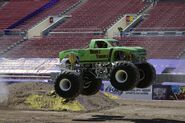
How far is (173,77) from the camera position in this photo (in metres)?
36.8

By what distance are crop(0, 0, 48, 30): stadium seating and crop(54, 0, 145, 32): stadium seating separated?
630cm

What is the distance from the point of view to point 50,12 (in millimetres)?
57469

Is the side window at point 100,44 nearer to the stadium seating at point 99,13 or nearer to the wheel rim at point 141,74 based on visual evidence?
the wheel rim at point 141,74

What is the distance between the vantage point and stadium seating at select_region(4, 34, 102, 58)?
48906 millimetres

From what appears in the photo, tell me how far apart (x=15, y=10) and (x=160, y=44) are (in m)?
22.7

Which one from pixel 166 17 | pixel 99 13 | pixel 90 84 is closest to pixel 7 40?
pixel 99 13

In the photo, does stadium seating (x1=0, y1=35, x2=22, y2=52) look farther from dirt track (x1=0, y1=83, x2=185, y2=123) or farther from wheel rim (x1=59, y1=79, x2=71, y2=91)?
wheel rim (x1=59, y1=79, x2=71, y2=91)

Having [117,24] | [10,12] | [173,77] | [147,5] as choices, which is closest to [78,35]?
[117,24]

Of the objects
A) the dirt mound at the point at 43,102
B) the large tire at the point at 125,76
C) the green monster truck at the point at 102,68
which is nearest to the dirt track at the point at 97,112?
the dirt mound at the point at 43,102

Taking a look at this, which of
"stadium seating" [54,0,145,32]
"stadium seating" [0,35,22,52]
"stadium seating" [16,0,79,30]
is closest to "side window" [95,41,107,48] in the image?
"stadium seating" [54,0,145,32]

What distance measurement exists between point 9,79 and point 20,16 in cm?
1685

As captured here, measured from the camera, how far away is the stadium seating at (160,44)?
4331 cm

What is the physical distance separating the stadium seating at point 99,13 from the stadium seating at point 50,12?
1.98 m

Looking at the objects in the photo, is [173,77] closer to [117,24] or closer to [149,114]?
[149,114]
